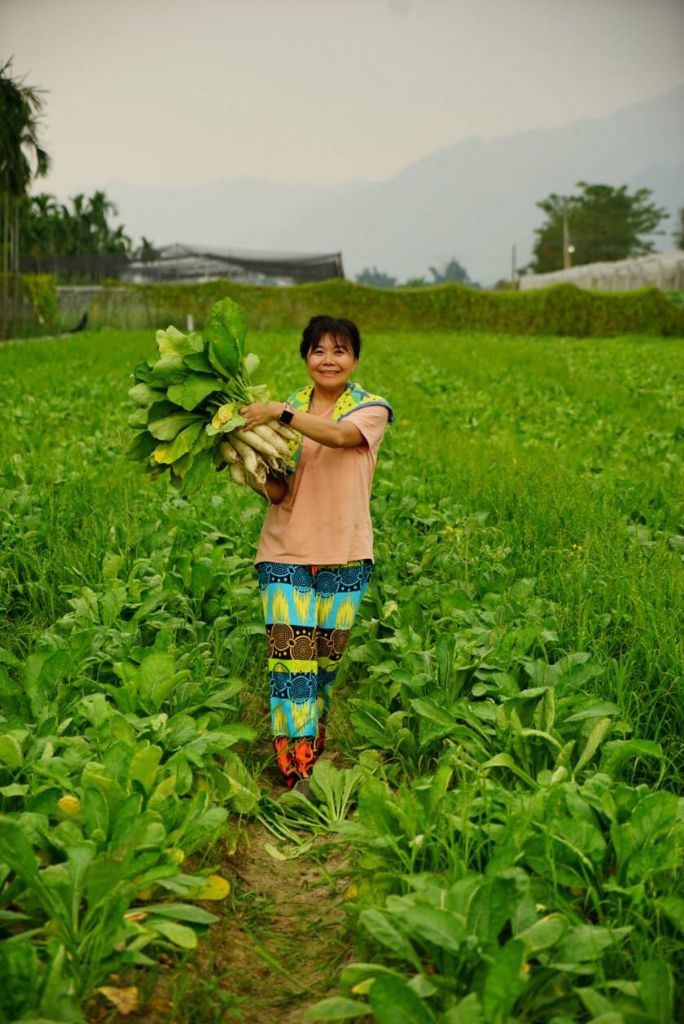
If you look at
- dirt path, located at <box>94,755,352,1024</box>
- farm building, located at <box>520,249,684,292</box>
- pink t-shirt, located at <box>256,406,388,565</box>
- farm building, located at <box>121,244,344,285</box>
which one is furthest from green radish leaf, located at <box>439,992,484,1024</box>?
farm building, located at <box>121,244,344,285</box>

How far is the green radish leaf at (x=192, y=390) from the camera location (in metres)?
3.42

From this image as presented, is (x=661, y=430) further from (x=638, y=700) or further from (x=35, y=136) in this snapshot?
(x=35, y=136)

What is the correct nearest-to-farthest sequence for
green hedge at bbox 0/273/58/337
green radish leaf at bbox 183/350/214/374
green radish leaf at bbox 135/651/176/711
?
1. green radish leaf at bbox 135/651/176/711
2. green radish leaf at bbox 183/350/214/374
3. green hedge at bbox 0/273/58/337

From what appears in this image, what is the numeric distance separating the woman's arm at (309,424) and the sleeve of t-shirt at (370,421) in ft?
0.12

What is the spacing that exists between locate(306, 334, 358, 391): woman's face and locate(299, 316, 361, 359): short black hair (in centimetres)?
1

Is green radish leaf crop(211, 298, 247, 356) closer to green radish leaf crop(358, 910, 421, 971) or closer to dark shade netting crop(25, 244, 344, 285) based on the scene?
green radish leaf crop(358, 910, 421, 971)

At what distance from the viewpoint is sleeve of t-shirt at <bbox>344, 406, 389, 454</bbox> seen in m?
3.50

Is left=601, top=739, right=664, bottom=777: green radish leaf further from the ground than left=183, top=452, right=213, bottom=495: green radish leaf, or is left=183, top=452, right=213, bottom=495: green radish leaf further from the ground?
left=183, top=452, right=213, bottom=495: green radish leaf

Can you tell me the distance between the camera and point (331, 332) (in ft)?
11.5

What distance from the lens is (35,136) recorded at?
3041 cm

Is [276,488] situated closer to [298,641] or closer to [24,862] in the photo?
[298,641]

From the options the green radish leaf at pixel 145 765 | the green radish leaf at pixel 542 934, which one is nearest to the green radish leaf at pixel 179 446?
Result: the green radish leaf at pixel 145 765

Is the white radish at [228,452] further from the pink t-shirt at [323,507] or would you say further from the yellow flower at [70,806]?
the yellow flower at [70,806]

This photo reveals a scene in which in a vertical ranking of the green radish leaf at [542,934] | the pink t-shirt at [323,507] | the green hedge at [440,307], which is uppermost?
the green hedge at [440,307]
